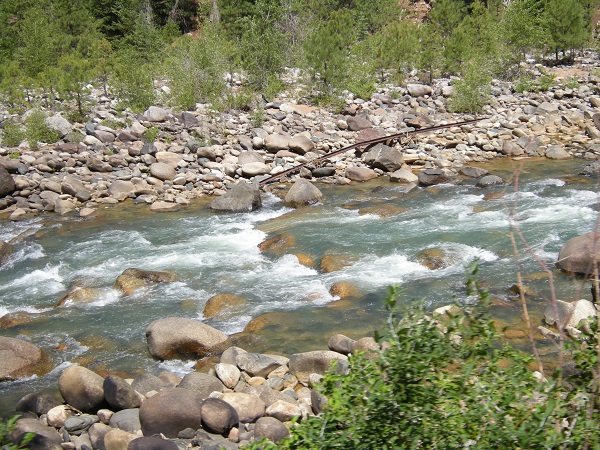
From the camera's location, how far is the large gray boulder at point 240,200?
12508 mm

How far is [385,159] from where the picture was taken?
14633 mm

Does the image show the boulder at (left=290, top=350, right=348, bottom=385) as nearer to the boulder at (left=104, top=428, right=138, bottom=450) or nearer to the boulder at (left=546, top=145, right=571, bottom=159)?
the boulder at (left=104, top=428, right=138, bottom=450)

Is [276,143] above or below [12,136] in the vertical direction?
below

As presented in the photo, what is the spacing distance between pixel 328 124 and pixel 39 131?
7.56 m

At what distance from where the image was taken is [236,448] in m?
5.22

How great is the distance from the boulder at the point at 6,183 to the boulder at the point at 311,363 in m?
9.70

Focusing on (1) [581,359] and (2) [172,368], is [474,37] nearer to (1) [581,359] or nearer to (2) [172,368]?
(2) [172,368]

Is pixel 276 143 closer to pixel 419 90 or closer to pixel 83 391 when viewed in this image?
pixel 419 90

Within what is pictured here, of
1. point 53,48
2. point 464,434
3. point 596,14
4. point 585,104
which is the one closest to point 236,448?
point 464,434

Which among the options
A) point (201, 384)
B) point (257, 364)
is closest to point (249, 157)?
point (257, 364)

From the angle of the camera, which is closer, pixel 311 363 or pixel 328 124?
pixel 311 363

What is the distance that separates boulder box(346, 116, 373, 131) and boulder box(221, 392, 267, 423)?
12.2 metres

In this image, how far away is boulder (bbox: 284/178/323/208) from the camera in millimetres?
12562

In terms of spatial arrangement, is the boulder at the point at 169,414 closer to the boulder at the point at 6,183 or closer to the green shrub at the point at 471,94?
the boulder at the point at 6,183
